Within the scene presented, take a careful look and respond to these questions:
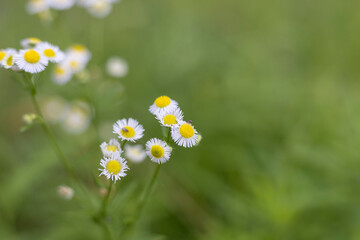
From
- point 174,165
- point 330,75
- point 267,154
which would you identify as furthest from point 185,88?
point 330,75

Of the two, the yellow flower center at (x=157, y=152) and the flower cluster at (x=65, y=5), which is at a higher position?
the flower cluster at (x=65, y=5)

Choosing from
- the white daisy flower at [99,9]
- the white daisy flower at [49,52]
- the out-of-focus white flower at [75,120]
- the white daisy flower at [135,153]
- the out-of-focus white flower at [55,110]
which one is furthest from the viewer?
the out-of-focus white flower at [55,110]

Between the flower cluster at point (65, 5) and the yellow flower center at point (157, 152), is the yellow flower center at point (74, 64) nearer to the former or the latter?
the flower cluster at point (65, 5)

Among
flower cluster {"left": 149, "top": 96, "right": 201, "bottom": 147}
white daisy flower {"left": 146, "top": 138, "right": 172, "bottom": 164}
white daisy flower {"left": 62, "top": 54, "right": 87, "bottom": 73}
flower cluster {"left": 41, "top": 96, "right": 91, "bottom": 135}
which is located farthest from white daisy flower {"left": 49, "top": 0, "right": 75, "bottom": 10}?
white daisy flower {"left": 146, "top": 138, "right": 172, "bottom": 164}

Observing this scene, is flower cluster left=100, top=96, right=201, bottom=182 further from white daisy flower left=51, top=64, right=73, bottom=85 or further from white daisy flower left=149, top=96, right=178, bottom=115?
white daisy flower left=51, top=64, right=73, bottom=85

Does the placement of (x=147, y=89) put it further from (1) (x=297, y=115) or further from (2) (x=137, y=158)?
(2) (x=137, y=158)

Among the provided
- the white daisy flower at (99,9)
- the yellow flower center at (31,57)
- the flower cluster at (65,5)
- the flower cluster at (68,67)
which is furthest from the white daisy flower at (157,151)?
the white daisy flower at (99,9)
